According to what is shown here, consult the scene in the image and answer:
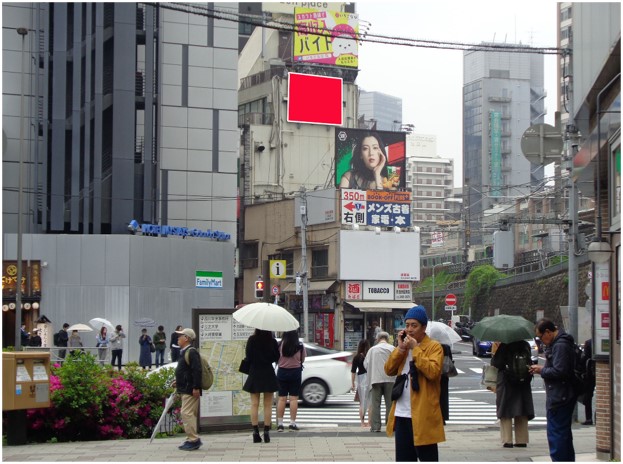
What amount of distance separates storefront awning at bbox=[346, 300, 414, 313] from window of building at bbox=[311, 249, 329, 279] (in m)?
3.12

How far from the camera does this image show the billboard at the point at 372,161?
65688mm

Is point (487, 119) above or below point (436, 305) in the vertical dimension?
above

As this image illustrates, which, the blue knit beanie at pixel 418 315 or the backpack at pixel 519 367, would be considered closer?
the blue knit beanie at pixel 418 315

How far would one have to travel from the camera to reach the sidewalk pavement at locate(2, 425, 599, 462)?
12.8 m

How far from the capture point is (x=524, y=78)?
561 ft

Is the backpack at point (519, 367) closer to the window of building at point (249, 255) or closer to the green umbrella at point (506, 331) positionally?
the green umbrella at point (506, 331)

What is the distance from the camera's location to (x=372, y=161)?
66.6 meters

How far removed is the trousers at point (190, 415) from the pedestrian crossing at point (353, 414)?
17.7 feet

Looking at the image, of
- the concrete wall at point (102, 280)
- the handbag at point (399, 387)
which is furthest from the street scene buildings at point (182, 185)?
the handbag at point (399, 387)

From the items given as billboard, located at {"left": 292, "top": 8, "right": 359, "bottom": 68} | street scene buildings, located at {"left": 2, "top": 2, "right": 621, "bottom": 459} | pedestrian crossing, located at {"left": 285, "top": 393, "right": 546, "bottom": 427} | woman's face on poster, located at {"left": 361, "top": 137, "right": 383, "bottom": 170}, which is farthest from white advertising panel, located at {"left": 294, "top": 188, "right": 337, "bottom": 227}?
pedestrian crossing, located at {"left": 285, "top": 393, "right": 546, "bottom": 427}

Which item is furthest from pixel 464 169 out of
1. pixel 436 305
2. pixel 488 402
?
pixel 488 402

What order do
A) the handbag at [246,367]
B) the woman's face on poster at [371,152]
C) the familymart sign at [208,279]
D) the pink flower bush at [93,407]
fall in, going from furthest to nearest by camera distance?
1. the woman's face on poster at [371,152]
2. the familymart sign at [208,279]
3. the pink flower bush at [93,407]
4. the handbag at [246,367]

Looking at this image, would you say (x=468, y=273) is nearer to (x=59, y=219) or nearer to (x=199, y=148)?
(x=199, y=148)

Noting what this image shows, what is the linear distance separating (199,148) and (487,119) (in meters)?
109
